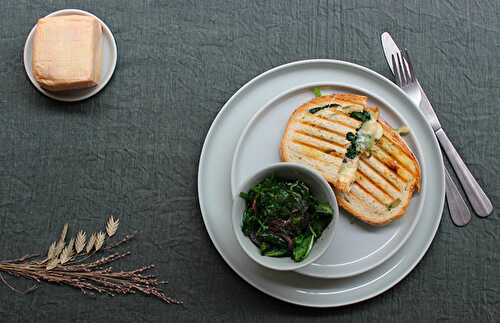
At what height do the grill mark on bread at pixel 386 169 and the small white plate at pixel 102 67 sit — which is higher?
the small white plate at pixel 102 67

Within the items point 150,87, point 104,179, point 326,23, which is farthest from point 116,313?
point 326,23

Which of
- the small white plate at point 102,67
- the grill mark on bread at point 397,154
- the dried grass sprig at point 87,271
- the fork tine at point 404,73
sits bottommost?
the dried grass sprig at point 87,271

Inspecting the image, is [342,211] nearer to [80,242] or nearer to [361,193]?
[361,193]

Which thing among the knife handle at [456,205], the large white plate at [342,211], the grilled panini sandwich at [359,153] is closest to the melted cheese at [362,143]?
the grilled panini sandwich at [359,153]

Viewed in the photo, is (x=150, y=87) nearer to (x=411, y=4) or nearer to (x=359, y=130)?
(x=359, y=130)

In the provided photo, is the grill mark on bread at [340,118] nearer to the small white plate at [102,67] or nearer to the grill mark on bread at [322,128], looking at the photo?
the grill mark on bread at [322,128]

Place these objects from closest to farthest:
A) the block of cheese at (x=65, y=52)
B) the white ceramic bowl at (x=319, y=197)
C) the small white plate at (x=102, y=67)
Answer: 1. the white ceramic bowl at (x=319, y=197)
2. the block of cheese at (x=65, y=52)
3. the small white plate at (x=102, y=67)

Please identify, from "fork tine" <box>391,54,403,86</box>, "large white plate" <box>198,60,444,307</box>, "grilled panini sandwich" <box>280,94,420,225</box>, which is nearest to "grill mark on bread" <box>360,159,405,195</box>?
"grilled panini sandwich" <box>280,94,420,225</box>

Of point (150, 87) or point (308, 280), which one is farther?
point (150, 87)
